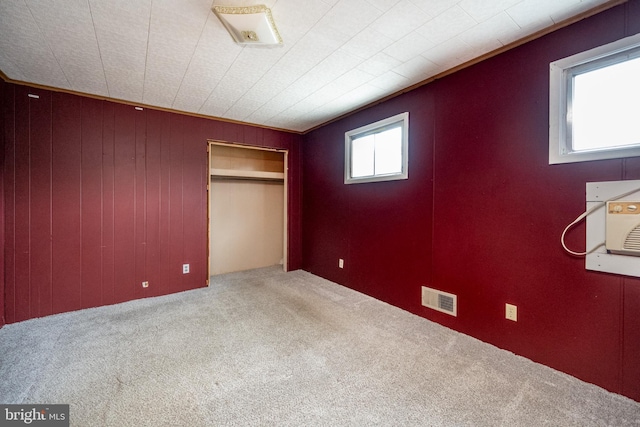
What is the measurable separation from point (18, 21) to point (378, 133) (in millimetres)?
3134

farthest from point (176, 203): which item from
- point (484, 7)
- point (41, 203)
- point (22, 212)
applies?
point (484, 7)

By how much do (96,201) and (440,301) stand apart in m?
3.86

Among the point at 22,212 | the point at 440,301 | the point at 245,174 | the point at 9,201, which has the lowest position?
the point at 440,301

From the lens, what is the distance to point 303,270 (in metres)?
4.51

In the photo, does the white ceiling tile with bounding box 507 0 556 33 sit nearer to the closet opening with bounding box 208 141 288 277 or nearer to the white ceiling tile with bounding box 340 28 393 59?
the white ceiling tile with bounding box 340 28 393 59

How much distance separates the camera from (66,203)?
279cm

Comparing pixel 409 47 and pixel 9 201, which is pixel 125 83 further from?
pixel 409 47

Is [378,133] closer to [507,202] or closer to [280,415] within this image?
[507,202]

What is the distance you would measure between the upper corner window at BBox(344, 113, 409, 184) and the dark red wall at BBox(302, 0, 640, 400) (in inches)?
3.7

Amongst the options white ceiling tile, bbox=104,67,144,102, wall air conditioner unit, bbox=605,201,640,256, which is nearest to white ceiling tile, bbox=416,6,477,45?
wall air conditioner unit, bbox=605,201,640,256

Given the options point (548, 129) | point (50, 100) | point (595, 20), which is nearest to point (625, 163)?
point (548, 129)

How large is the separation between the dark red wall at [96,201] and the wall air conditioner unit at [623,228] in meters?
3.99

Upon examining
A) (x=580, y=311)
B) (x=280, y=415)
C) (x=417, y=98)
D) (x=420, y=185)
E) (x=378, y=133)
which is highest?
(x=417, y=98)

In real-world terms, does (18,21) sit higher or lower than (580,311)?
higher
